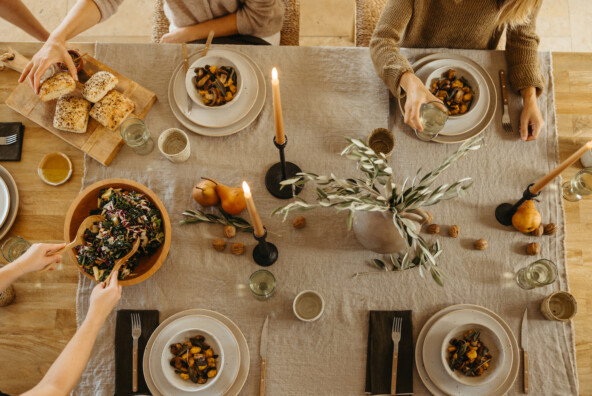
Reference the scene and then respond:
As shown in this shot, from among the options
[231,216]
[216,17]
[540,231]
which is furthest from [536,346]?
[216,17]

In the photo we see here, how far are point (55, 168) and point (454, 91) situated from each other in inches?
52.3

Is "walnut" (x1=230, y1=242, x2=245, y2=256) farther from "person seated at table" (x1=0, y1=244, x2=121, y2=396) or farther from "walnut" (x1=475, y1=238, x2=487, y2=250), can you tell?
"walnut" (x1=475, y1=238, x2=487, y2=250)

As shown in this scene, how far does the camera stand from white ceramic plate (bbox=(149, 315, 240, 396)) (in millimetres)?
1076

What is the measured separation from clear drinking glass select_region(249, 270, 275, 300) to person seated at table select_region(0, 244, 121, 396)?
14.6 inches

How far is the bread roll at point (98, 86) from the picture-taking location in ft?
3.98

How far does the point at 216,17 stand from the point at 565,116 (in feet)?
4.49

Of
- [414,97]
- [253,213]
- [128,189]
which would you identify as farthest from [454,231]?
[128,189]

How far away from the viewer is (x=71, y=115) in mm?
1207

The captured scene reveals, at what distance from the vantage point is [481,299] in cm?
118

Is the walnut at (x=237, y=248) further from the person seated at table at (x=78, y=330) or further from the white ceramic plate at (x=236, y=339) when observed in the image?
the person seated at table at (x=78, y=330)

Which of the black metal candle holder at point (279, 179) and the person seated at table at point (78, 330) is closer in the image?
the person seated at table at point (78, 330)

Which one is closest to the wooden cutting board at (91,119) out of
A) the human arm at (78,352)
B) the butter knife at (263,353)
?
the human arm at (78,352)

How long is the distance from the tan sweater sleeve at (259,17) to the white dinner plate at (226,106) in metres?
0.35

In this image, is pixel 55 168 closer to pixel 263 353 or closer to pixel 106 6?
pixel 106 6
